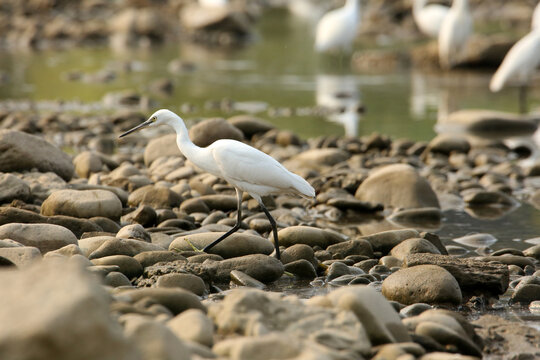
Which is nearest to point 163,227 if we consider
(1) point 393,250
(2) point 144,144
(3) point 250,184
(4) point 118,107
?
(3) point 250,184

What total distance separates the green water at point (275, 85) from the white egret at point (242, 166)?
696cm

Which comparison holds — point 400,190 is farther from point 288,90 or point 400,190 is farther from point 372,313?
point 288,90

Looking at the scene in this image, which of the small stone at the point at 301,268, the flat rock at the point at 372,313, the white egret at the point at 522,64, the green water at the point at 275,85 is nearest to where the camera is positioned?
the flat rock at the point at 372,313

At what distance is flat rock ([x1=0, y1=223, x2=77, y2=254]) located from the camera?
595cm

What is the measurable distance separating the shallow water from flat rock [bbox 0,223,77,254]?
3478mm

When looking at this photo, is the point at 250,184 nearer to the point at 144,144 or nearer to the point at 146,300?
the point at 146,300

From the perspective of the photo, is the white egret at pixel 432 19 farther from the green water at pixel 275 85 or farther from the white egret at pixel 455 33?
the white egret at pixel 455 33

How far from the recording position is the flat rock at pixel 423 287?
17.4 ft

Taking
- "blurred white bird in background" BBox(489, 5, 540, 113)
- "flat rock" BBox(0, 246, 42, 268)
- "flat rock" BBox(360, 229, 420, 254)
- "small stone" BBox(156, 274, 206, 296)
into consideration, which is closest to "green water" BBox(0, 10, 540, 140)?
"blurred white bird in background" BBox(489, 5, 540, 113)

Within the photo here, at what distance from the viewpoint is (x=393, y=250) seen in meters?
6.50

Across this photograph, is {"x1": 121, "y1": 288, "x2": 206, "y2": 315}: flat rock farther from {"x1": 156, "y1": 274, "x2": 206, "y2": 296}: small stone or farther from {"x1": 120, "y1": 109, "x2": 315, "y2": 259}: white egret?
{"x1": 120, "y1": 109, "x2": 315, "y2": 259}: white egret

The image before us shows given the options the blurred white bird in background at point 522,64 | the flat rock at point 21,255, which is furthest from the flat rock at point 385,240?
the blurred white bird in background at point 522,64

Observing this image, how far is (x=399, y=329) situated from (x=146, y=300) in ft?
4.25

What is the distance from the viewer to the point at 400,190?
340 inches
